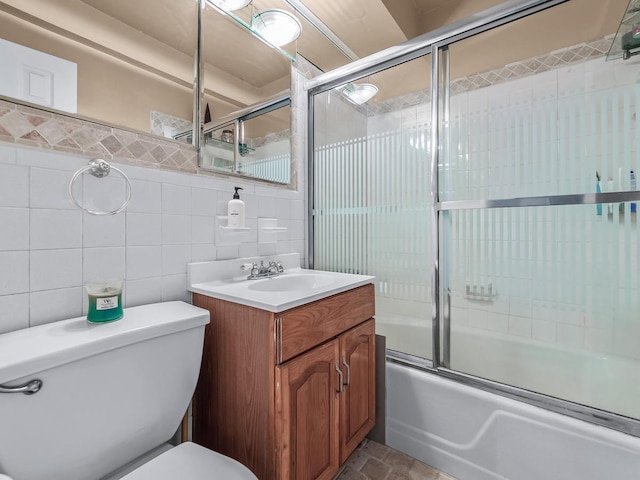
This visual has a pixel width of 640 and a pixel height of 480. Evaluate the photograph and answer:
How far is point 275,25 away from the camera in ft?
5.19

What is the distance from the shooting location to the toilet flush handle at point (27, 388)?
617 mm

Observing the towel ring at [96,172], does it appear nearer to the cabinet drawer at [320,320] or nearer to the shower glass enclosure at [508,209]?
the cabinet drawer at [320,320]

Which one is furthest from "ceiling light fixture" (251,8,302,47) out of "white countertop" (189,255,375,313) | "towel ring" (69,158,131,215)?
"white countertop" (189,255,375,313)

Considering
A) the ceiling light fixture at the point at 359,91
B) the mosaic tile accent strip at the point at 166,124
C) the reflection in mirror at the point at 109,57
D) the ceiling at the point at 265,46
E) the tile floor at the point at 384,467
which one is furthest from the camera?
the ceiling light fixture at the point at 359,91

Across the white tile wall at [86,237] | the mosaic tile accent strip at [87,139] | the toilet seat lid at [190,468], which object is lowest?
the toilet seat lid at [190,468]

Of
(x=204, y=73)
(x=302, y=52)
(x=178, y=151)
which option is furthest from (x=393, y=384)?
(x=302, y=52)

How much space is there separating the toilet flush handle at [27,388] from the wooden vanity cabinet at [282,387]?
1.64 ft

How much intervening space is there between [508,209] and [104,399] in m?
1.55

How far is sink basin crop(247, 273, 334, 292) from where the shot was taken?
1.39 meters

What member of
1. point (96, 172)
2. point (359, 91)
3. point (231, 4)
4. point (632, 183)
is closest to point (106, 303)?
point (96, 172)

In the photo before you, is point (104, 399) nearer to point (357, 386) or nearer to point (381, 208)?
point (357, 386)

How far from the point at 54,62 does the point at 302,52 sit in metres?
1.37

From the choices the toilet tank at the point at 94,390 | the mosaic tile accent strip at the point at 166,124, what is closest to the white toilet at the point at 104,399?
the toilet tank at the point at 94,390

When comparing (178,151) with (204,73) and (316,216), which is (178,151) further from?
(316,216)
